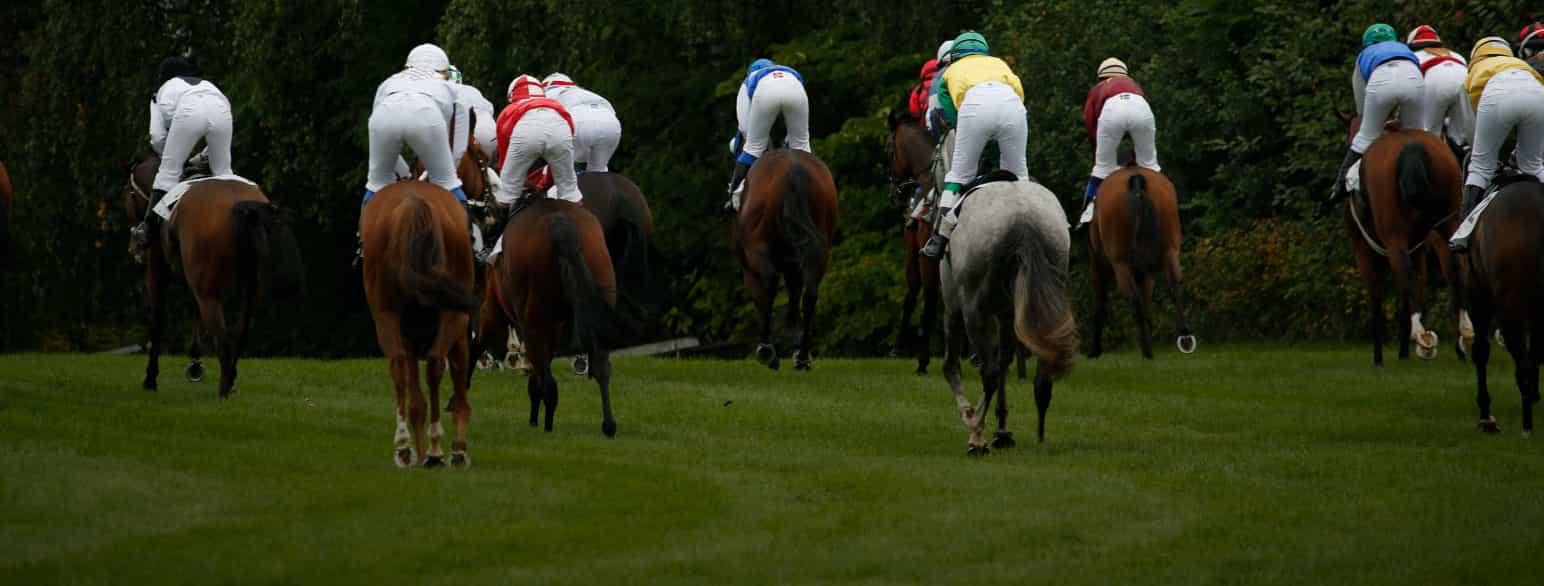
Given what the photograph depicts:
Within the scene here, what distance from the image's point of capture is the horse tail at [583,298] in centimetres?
1504

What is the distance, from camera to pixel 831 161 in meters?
33.7

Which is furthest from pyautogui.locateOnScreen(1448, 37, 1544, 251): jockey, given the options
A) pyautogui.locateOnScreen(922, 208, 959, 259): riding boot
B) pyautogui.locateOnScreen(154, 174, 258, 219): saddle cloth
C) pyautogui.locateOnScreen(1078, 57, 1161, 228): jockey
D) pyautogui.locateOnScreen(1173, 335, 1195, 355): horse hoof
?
pyautogui.locateOnScreen(154, 174, 258, 219): saddle cloth

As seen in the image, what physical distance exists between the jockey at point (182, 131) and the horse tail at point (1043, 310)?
744cm

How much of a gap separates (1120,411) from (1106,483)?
14.9 feet

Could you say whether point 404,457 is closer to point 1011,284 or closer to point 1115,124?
point 1011,284

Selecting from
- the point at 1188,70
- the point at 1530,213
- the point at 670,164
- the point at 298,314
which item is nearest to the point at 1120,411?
the point at 1530,213

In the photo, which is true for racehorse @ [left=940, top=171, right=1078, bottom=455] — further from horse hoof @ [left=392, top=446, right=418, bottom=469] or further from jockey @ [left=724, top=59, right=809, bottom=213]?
jockey @ [left=724, top=59, right=809, bottom=213]

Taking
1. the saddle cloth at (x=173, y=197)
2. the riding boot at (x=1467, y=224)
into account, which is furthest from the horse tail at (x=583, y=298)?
the riding boot at (x=1467, y=224)

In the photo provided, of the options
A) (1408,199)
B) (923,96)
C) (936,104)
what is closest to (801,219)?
(936,104)

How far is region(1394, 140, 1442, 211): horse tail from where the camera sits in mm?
18094

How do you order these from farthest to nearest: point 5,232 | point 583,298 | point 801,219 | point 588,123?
point 801,219 < point 588,123 < point 5,232 < point 583,298

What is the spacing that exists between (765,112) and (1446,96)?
5.84 meters

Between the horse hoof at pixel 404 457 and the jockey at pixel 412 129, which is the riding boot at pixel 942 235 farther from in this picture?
the horse hoof at pixel 404 457

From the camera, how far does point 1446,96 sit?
1945 centimetres
